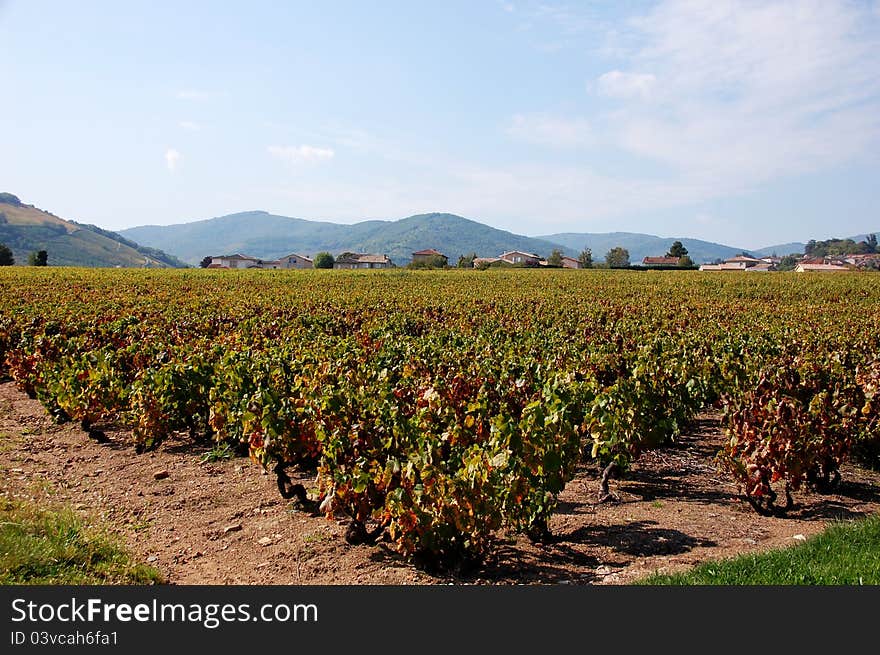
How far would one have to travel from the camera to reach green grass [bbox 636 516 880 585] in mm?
4793

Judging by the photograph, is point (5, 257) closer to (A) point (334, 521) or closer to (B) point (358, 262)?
(B) point (358, 262)

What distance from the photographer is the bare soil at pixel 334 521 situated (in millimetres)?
5531

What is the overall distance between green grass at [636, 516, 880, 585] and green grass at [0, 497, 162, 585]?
406 cm

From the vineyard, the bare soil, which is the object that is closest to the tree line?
the vineyard

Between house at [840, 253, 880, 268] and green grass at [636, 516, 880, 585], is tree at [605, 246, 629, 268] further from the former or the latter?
green grass at [636, 516, 880, 585]

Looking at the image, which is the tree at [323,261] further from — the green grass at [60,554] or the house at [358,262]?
the green grass at [60,554]

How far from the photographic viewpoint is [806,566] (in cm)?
509

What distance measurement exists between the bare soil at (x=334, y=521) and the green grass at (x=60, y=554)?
10.6 inches

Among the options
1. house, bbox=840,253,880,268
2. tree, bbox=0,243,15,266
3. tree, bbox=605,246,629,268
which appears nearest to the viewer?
tree, bbox=0,243,15,266

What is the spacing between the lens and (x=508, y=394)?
779 centimetres

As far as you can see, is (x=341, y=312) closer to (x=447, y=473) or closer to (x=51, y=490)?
(x=51, y=490)

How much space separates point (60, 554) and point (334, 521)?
231 cm

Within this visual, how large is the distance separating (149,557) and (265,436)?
1.51 metres

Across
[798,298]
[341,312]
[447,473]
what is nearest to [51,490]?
[447,473]
